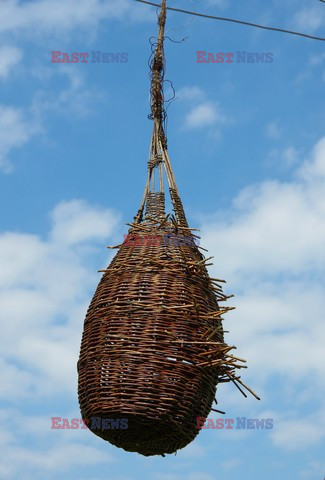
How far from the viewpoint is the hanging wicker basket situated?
2.35m

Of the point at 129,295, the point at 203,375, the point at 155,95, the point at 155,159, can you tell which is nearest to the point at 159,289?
the point at 129,295

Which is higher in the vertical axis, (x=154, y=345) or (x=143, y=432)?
(x=154, y=345)

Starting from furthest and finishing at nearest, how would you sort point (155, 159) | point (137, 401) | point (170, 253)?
point (155, 159) < point (170, 253) < point (137, 401)

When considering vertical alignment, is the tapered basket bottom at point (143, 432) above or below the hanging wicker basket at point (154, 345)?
below

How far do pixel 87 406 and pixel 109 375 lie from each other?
14cm

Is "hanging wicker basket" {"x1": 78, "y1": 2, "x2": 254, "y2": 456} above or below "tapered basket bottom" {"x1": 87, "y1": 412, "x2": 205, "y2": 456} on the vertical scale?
above

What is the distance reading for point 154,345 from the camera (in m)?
2.36

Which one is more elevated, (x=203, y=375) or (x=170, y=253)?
(x=170, y=253)

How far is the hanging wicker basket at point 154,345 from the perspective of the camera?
2346mm

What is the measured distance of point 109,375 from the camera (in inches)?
93.4

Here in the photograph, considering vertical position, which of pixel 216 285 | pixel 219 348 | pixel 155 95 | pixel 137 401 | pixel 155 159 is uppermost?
pixel 155 95

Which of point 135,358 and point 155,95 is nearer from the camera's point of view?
point 135,358

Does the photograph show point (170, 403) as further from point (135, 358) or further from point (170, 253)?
point (170, 253)

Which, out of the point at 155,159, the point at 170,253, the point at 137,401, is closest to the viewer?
the point at 137,401
